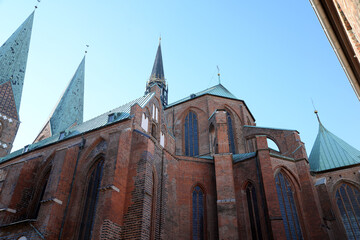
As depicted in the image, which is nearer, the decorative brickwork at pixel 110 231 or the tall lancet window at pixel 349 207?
the decorative brickwork at pixel 110 231

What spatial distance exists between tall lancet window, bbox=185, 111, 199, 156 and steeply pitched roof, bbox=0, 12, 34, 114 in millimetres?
21476

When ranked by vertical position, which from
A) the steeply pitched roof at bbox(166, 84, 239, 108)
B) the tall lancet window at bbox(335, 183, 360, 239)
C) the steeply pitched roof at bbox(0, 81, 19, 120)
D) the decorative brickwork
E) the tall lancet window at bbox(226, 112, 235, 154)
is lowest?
the decorative brickwork

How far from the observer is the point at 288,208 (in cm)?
1545

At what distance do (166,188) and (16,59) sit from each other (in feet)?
95.2

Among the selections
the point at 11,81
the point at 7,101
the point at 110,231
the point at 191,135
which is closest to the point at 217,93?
the point at 191,135

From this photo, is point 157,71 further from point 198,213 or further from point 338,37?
point 338,37

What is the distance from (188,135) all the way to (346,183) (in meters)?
11.4

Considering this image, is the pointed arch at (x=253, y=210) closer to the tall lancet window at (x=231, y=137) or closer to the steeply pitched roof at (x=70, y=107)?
the tall lancet window at (x=231, y=137)

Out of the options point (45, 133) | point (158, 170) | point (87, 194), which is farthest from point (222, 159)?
point (45, 133)

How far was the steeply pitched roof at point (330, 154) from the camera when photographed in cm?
1902

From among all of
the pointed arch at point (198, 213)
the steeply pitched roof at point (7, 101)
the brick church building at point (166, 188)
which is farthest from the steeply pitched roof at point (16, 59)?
the pointed arch at point (198, 213)

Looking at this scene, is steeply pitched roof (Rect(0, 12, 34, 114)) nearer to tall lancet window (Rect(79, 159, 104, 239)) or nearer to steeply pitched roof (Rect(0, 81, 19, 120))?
steeply pitched roof (Rect(0, 81, 19, 120))

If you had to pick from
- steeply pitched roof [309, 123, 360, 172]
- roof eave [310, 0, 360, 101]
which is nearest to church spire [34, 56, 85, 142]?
steeply pitched roof [309, 123, 360, 172]

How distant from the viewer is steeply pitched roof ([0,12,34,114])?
108ft
